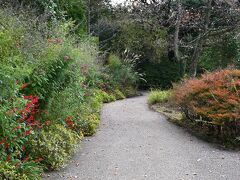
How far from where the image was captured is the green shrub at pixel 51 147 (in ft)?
17.8

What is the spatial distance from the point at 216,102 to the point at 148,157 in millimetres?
2473

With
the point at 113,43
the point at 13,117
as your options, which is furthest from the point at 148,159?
the point at 113,43

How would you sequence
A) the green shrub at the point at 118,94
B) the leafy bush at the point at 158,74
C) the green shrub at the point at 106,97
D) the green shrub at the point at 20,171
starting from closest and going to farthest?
the green shrub at the point at 20,171, the green shrub at the point at 106,97, the green shrub at the point at 118,94, the leafy bush at the point at 158,74

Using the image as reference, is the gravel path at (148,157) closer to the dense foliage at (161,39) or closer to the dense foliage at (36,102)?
the dense foliage at (36,102)

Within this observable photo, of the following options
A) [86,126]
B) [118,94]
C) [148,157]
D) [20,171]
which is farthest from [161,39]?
[20,171]

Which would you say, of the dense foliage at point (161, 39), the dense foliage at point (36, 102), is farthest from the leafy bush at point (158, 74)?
the dense foliage at point (36, 102)

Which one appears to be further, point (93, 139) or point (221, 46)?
point (221, 46)

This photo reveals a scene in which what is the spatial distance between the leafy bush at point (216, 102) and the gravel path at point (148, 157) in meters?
0.54

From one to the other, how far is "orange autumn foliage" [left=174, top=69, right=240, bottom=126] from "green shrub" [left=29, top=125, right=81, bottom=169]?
3.44 m

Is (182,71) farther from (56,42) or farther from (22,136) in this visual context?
(22,136)

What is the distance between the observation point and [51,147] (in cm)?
558

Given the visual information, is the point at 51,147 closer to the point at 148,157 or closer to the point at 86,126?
the point at 148,157

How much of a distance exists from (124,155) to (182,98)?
323 cm

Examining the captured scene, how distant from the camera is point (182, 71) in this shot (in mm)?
21516
